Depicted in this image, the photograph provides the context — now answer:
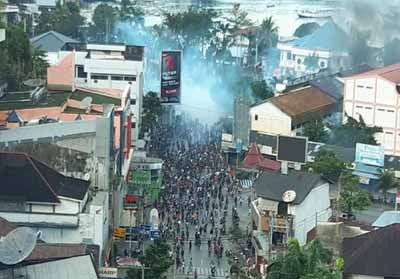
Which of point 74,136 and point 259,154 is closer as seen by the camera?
point 74,136

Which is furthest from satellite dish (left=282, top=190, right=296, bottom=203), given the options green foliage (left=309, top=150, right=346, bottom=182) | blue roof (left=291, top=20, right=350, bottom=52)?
blue roof (left=291, top=20, right=350, bottom=52)

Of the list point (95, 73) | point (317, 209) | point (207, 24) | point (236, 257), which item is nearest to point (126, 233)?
point (236, 257)

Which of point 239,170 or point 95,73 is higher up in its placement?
point 95,73

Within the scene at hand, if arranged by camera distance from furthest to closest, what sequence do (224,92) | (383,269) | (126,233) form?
(224,92) → (126,233) → (383,269)

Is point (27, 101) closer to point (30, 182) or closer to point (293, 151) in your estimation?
point (293, 151)

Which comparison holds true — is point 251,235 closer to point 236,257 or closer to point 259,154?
point 236,257

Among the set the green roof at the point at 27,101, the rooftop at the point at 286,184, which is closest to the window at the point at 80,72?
the green roof at the point at 27,101

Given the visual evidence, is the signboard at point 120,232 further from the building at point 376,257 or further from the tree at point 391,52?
the tree at point 391,52

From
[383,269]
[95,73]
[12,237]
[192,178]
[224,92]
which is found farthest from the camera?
[224,92]
